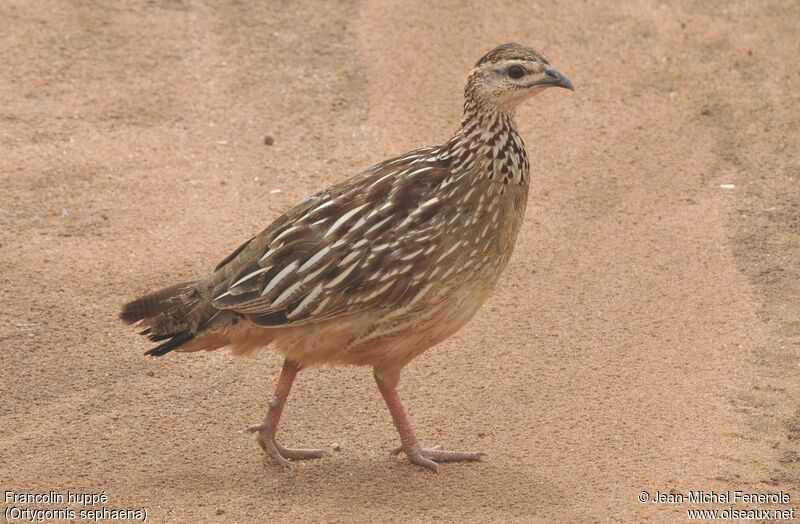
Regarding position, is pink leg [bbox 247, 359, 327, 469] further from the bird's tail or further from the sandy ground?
the bird's tail

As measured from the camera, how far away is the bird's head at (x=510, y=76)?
263 inches

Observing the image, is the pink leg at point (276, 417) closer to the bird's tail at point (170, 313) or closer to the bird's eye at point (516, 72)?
the bird's tail at point (170, 313)

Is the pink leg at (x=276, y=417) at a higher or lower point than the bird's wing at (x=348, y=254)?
lower

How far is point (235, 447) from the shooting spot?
7098 millimetres

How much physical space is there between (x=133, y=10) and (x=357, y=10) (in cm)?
235

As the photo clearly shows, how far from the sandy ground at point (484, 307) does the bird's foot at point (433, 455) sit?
0.24 feet

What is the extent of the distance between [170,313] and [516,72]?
2.48 m

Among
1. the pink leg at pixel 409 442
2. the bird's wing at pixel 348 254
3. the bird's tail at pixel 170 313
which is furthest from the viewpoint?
the pink leg at pixel 409 442

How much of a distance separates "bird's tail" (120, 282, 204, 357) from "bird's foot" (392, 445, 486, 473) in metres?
1.46

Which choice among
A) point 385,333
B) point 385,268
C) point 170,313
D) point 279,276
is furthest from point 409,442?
point 170,313

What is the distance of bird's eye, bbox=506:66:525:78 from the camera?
6.68 metres

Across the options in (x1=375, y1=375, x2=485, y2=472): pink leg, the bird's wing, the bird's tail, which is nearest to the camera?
the bird's wing

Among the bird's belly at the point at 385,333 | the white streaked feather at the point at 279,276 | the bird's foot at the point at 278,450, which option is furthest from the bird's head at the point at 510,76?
the bird's foot at the point at 278,450

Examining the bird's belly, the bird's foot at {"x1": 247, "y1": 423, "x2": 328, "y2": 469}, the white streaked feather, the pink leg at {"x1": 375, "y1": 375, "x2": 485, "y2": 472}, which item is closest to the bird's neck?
the bird's belly
